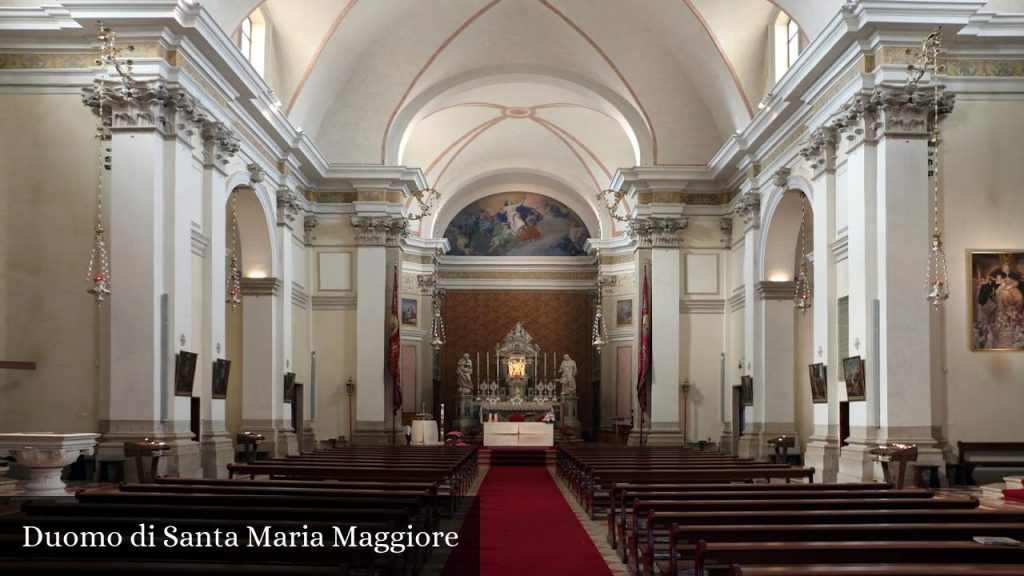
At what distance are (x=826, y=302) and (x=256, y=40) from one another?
38.5 feet

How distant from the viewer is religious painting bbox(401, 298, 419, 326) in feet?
112

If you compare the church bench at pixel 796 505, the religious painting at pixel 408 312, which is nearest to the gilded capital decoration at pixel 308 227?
the religious painting at pixel 408 312

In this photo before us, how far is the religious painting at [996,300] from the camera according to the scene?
48.6 feet

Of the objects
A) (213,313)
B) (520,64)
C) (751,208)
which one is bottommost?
(213,313)

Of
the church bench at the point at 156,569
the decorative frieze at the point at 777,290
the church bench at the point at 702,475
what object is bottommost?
the church bench at the point at 702,475

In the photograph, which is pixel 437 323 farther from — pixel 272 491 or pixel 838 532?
pixel 838 532

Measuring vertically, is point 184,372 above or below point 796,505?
above

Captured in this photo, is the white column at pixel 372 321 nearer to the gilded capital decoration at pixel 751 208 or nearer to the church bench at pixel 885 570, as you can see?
the gilded capital decoration at pixel 751 208

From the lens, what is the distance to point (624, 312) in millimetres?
34656

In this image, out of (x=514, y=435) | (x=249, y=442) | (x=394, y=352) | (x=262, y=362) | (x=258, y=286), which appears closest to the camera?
(x=249, y=442)

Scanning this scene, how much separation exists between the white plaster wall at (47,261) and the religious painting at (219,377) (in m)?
2.53

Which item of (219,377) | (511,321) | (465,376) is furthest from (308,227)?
(511,321)

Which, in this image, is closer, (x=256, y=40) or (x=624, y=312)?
(x=256, y=40)

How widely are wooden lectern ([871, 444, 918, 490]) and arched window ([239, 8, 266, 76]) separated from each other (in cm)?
1332
